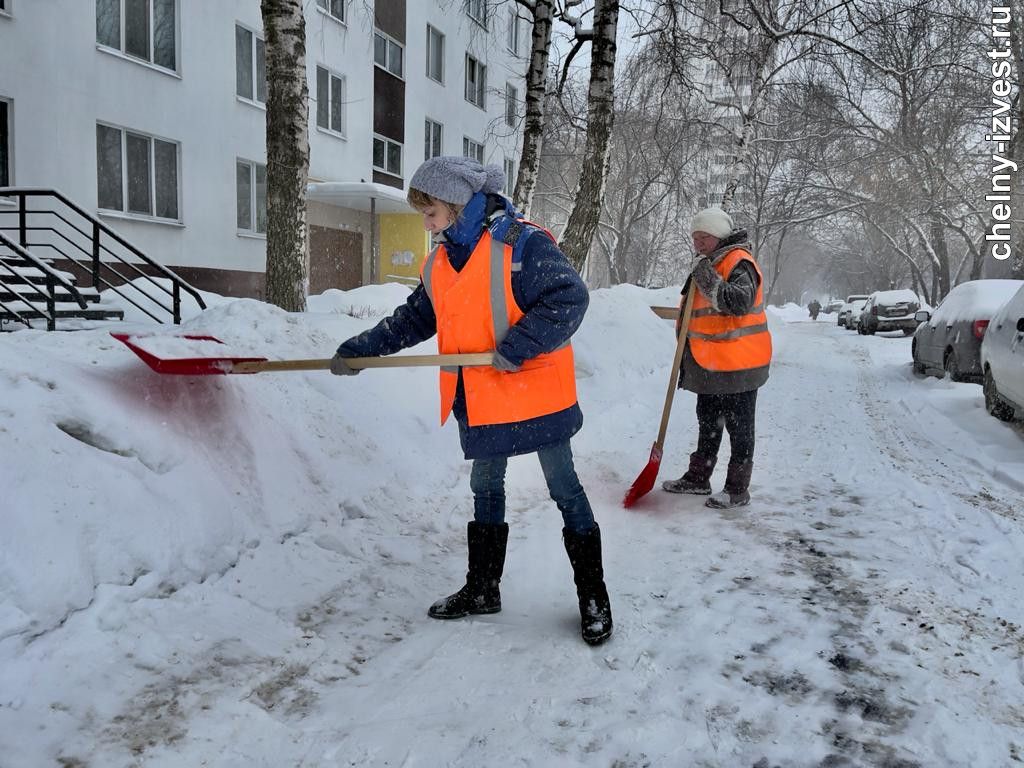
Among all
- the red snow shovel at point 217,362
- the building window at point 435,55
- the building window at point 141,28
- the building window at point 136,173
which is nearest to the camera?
the red snow shovel at point 217,362

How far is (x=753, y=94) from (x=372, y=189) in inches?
335

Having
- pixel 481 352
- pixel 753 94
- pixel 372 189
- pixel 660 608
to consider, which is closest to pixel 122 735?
pixel 481 352

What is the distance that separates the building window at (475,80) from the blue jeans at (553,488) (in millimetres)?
21921

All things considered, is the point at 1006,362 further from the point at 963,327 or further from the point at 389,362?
the point at 389,362

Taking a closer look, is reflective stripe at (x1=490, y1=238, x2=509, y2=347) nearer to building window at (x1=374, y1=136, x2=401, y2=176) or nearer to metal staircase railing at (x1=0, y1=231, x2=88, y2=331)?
metal staircase railing at (x1=0, y1=231, x2=88, y2=331)

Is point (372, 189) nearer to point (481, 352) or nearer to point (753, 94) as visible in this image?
point (753, 94)

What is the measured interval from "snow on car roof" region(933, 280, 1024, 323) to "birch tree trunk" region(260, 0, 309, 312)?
785cm

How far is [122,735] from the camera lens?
201cm

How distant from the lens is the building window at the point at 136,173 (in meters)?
12.2

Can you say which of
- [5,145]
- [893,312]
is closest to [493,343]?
[5,145]

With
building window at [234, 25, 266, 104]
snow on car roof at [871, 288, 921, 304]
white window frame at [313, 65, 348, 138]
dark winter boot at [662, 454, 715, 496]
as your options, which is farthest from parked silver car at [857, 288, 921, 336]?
dark winter boot at [662, 454, 715, 496]

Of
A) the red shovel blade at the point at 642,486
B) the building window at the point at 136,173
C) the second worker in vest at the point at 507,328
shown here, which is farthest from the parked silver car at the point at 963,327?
the building window at the point at 136,173

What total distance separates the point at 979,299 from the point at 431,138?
51.9ft

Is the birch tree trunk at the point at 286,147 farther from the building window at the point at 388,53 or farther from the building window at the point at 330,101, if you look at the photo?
the building window at the point at 388,53
